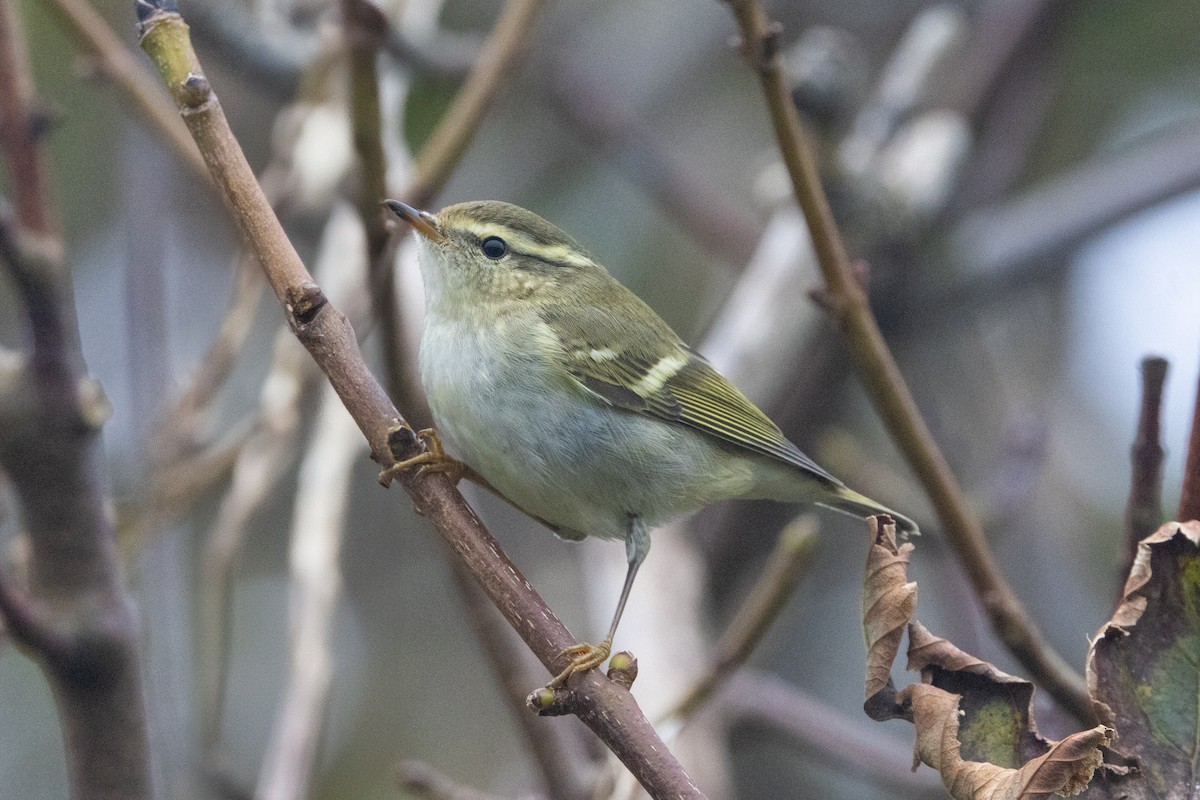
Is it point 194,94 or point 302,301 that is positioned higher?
point 194,94

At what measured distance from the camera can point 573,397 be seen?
2619 mm

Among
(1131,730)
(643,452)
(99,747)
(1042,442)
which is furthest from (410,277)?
(1131,730)

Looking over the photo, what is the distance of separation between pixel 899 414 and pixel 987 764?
34.8 inches

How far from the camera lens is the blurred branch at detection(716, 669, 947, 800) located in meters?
3.40

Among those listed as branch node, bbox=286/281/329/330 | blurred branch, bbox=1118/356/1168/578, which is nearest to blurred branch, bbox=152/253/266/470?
branch node, bbox=286/281/329/330

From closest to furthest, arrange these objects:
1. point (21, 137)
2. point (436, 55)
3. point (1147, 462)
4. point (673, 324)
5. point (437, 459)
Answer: point (1147, 462), point (21, 137), point (437, 459), point (436, 55), point (673, 324)

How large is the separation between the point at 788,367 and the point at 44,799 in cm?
Result: 386

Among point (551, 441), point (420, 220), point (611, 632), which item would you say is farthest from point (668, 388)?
point (611, 632)

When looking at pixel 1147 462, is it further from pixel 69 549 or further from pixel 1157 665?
pixel 69 549

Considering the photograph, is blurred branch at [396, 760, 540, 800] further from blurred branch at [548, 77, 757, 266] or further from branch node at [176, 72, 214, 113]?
blurred branch at [548, 77, 757, 266]

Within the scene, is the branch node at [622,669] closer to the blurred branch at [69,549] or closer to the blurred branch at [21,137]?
the blurred branch at [69,549]

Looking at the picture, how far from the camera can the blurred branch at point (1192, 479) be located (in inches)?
63.0

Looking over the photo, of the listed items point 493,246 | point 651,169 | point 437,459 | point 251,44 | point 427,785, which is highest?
point 651,169

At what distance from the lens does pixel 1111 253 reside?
196 inches
